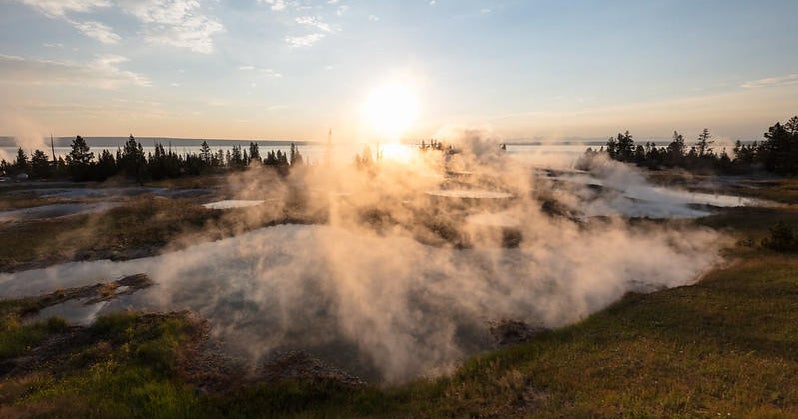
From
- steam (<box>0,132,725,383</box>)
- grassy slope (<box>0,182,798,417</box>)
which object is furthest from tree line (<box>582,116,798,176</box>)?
grassy slope (<box>0,182,798,417</box>)

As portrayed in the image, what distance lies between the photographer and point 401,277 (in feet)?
101

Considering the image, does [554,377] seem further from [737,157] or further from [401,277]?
[737,157]

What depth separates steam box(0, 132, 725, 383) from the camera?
2139 centimetres

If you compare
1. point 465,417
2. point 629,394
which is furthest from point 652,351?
point 465,417

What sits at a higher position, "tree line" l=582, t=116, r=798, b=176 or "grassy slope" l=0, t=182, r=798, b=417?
"tree line" l=582, t=116, r=798, b=176

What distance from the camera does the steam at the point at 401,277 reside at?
70.2ft

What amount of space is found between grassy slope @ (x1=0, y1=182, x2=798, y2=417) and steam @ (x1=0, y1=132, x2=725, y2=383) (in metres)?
2.46

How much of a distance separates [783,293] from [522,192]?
55405 mm

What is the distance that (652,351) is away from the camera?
16.5 meters

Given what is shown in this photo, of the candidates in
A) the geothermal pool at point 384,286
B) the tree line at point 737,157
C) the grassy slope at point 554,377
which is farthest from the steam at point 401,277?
the tree line at point 737,157

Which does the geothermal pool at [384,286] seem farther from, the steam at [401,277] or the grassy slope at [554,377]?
the grassy slope at [554,377]

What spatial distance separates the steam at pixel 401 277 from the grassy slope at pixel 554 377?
2465 millimetres

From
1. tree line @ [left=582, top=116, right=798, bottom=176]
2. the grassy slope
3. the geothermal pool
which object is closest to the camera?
the grassy slope

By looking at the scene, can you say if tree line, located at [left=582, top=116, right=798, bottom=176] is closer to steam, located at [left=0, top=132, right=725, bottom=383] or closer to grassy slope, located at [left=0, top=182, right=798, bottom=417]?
steam, located at [left=0, top=132, right=725, bottom=383]
